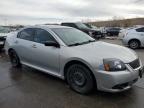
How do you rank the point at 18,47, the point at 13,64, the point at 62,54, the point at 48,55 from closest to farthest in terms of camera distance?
the point at 62,54
the point at 48,55
the point at 18,47
the point at 13,64

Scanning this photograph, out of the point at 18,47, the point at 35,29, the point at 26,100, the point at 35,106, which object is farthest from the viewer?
the point at 18,47

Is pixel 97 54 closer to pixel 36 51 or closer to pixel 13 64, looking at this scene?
pixel 36 51

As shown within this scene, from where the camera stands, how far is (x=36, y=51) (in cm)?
525

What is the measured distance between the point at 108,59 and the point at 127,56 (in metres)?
0.55

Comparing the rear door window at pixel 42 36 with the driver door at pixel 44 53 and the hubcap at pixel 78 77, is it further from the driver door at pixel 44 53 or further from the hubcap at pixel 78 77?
the hubcap at pixel 78 77

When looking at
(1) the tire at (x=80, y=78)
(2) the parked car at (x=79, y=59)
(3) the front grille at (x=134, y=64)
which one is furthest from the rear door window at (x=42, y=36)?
(3) the front grille at (x=134, y=64)

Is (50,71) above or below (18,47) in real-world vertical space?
below

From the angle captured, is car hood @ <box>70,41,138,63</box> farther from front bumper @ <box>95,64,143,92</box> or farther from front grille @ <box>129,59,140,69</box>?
front bumper @ <box>95,64,143,92</box>

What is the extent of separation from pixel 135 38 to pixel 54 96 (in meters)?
8.65

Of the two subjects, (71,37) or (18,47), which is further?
(18,47)

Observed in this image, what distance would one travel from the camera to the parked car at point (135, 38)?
11299 millimetres

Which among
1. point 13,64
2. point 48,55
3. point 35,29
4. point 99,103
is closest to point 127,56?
point 99,103

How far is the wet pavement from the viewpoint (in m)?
3.77

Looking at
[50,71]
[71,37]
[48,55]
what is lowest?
[50,71]
